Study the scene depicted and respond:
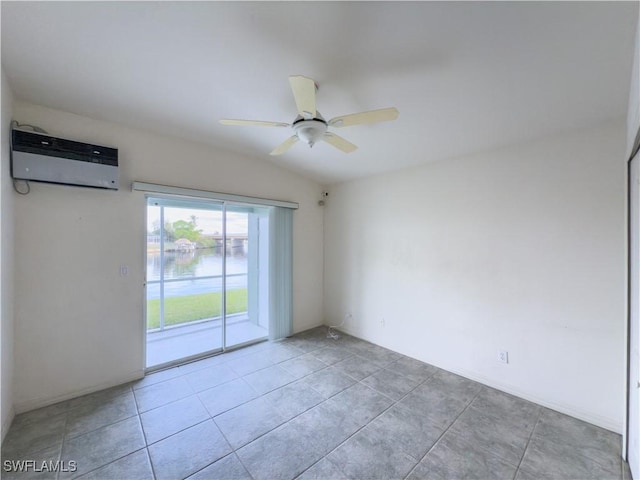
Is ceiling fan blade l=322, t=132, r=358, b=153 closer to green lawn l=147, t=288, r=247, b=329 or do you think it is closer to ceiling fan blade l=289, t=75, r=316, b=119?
ceiling fan blade l=289, t=75, r=316, b=119

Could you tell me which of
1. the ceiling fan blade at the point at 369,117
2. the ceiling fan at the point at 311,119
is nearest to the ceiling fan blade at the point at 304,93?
the ceiling fan at the point at 311,119

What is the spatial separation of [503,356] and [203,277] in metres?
4.20

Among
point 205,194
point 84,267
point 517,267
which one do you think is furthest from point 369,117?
point 84,267

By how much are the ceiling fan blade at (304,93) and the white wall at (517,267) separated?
2.17 meters

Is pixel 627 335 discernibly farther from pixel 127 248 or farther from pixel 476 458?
pixel 127 248

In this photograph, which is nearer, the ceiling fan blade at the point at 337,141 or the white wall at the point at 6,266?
the white wall at the point at 6,266

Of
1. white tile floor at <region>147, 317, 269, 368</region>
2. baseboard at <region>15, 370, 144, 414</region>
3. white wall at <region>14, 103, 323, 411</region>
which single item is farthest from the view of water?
baseboard at <region>15, 370, 144, 414</region>

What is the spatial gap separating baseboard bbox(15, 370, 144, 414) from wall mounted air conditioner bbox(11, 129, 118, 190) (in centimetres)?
204

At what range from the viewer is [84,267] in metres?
2.66

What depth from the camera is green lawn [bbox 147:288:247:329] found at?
14.2ft

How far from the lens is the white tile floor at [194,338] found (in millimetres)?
3508
